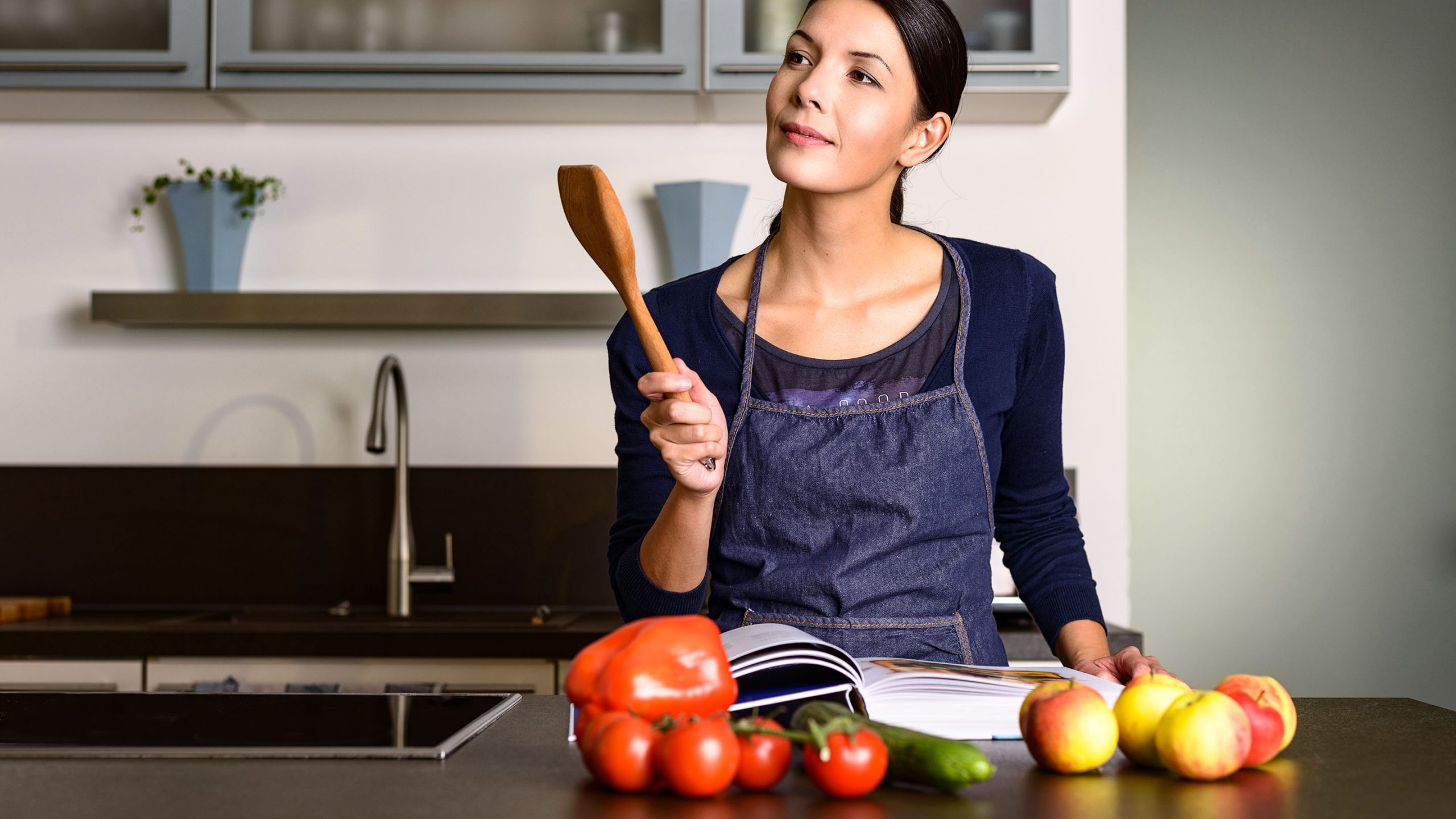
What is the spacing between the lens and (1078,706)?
0.76 metres

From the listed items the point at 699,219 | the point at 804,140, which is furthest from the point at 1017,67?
the point at 804,140

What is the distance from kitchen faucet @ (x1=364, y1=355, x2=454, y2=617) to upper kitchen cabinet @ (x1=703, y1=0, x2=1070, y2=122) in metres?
0.87

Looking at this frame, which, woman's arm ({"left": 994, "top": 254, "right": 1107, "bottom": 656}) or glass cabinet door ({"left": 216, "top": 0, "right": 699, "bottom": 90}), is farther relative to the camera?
glass cabinet door ({"left": 216, "top": 0, "right": 699, "bottom": 90})

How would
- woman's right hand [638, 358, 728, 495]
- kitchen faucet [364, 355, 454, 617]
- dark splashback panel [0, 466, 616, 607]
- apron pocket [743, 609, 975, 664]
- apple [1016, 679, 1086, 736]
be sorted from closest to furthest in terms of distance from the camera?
1. apple [1016, 679, 1086, 736]
2. woman's right hand [638, 358, 728, 495]
3. apron pocket [743, 609, 975, 664]
4. kitchen faucet [364, 355, 454, 617]
5. dark splashback panel [0, 466, 616, 607]

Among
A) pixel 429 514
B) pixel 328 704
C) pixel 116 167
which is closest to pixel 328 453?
pixel 429 514

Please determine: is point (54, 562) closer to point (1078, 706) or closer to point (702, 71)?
point (702, 71)

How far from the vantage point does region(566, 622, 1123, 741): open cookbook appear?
2.78 feet

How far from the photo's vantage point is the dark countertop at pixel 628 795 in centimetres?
69

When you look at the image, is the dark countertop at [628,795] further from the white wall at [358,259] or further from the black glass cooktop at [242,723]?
the white wall at [358,259]

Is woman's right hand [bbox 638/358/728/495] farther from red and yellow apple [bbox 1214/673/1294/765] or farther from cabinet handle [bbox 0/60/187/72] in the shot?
cabinet handle [bbox 0/60/187/72]

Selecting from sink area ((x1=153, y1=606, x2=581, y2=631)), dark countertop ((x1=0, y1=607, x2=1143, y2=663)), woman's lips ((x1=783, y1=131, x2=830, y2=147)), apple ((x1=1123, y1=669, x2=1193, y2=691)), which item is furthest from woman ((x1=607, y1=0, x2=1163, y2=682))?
sink area ((x1=153, y1=606, x2=581, y2=631))

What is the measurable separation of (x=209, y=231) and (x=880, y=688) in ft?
6.95

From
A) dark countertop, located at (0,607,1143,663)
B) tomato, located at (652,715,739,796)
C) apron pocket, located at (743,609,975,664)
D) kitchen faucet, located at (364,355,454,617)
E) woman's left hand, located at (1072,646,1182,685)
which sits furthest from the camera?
kitchen faucet, located at (364,355,454,617)

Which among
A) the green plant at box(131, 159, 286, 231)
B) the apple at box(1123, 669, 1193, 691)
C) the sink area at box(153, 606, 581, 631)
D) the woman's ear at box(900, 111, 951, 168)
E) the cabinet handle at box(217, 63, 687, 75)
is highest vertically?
the cabinet handle at box(217, 63, 687, 75)
